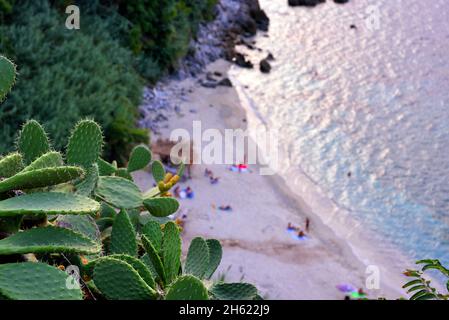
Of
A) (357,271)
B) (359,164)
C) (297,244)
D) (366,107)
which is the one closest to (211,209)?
(297,244)

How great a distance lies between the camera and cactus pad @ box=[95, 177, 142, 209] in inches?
90.2

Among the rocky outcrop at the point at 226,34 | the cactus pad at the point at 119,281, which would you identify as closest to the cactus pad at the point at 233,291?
the cactus pad at the point at 119,281

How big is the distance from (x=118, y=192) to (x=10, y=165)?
22.2 inches

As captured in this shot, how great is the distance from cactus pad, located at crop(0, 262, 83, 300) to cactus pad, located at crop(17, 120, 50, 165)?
28.3 inches

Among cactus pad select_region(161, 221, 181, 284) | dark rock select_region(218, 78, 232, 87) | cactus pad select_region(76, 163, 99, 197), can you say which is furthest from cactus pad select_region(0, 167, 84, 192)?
dark rock select_region(218, 78, 232, 87)

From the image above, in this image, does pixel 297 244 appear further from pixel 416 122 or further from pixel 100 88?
pixel 416 122

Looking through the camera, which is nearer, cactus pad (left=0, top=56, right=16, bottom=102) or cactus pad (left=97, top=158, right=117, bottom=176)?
cactus pad (left=0, top=56, right=16, bottom=102)

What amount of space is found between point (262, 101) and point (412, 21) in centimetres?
1104

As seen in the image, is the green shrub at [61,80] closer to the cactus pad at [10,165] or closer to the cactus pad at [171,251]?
the cactus pad at [10,165]

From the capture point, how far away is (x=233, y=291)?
1924mm

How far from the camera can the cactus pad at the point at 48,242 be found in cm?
145

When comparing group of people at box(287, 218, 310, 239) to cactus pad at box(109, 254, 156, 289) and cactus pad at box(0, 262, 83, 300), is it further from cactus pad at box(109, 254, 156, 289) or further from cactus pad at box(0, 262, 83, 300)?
cactus pad at box(0, 262, 83, 300)

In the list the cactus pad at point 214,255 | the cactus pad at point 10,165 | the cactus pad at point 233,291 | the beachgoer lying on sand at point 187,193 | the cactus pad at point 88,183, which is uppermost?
the cactus pad at point 10,165

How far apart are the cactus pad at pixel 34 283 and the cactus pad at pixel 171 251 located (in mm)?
447
